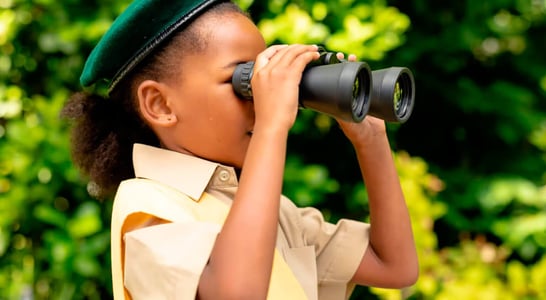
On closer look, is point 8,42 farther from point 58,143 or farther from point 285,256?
point 285,256

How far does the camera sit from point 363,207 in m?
2.62

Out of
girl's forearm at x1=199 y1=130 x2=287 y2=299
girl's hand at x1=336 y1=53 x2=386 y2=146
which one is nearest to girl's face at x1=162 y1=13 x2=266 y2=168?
girl's forearm at x1=199 y1=130 x2=287 y2=299

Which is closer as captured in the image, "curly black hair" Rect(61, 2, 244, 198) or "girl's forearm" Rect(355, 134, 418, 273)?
"curly black hair" Rect(61, 2, 244, 198)

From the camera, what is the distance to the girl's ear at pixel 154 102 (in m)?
1.34

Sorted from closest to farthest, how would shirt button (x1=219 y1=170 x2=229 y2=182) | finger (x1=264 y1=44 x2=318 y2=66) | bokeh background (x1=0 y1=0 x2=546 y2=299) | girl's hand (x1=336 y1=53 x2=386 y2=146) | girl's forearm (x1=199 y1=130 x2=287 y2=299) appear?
girl's forearm (x1=199 y1=130 x2=287 y2=299)
finger (x1=264 y1=44 x2=318 y2=66)
shirt button (x1=219 y1=170 x2=229 y2=182)
girl's hand (x1=336 y1=53 x2=386 y2=146)
bokeh background (x1=0 y1=0 x2=546 y2=299)

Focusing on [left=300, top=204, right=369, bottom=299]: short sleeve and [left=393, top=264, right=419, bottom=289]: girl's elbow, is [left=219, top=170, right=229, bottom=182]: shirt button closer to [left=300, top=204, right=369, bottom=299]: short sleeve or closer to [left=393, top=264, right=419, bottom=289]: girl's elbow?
[left=300, top=204, right=369, bottom=299]: short sleeve

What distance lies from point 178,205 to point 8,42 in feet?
4.57

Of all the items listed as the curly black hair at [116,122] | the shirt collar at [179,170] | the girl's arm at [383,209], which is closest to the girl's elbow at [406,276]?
the girl's arm at [383,209]

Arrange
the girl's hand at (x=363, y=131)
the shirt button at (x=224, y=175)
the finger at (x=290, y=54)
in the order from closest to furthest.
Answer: the finger at (x=290, y=54)
the shirt button at (x=224, y=175)
the girl's hand at (x=363, y=131)

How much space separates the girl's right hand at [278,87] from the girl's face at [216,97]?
0.08 m

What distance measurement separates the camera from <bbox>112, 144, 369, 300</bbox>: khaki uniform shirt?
1.16 m

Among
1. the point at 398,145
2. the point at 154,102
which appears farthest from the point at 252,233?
the point at 398,145

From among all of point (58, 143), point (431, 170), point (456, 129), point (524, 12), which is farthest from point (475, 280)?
point (58, 143)

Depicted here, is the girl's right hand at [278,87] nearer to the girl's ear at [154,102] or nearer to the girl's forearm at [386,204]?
the girl's ear at [154,102]
